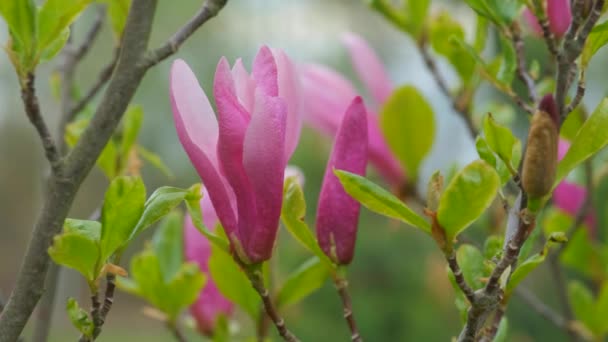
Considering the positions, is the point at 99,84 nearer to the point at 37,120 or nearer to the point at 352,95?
the point at 352,95

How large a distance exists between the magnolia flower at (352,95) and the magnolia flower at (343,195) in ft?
0.75

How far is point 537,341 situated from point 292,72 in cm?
302

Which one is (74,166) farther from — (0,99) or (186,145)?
(0,99)

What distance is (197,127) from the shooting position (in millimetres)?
541

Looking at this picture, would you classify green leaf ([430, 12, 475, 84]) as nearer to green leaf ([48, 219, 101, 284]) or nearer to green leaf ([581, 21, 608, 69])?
green leaf ([581, 21, 608, 69])

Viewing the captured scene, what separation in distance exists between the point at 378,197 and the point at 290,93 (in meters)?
0.12

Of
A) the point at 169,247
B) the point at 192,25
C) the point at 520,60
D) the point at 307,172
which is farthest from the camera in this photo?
the point at 307,172

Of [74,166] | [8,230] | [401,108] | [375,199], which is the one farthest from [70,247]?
[8,230]

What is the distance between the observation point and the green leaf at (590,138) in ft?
1.65

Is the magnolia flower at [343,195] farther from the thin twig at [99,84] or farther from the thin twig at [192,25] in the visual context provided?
the thin twig at [99,84]

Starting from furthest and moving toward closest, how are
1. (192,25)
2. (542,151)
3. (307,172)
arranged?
(307,172), (192,25), (542,151)

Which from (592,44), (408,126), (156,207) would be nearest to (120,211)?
(156,207)

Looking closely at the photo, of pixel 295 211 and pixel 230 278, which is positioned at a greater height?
pixel 295 211

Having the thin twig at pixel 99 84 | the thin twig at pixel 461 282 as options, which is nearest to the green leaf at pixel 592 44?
the thin twig at pixel 461 282
